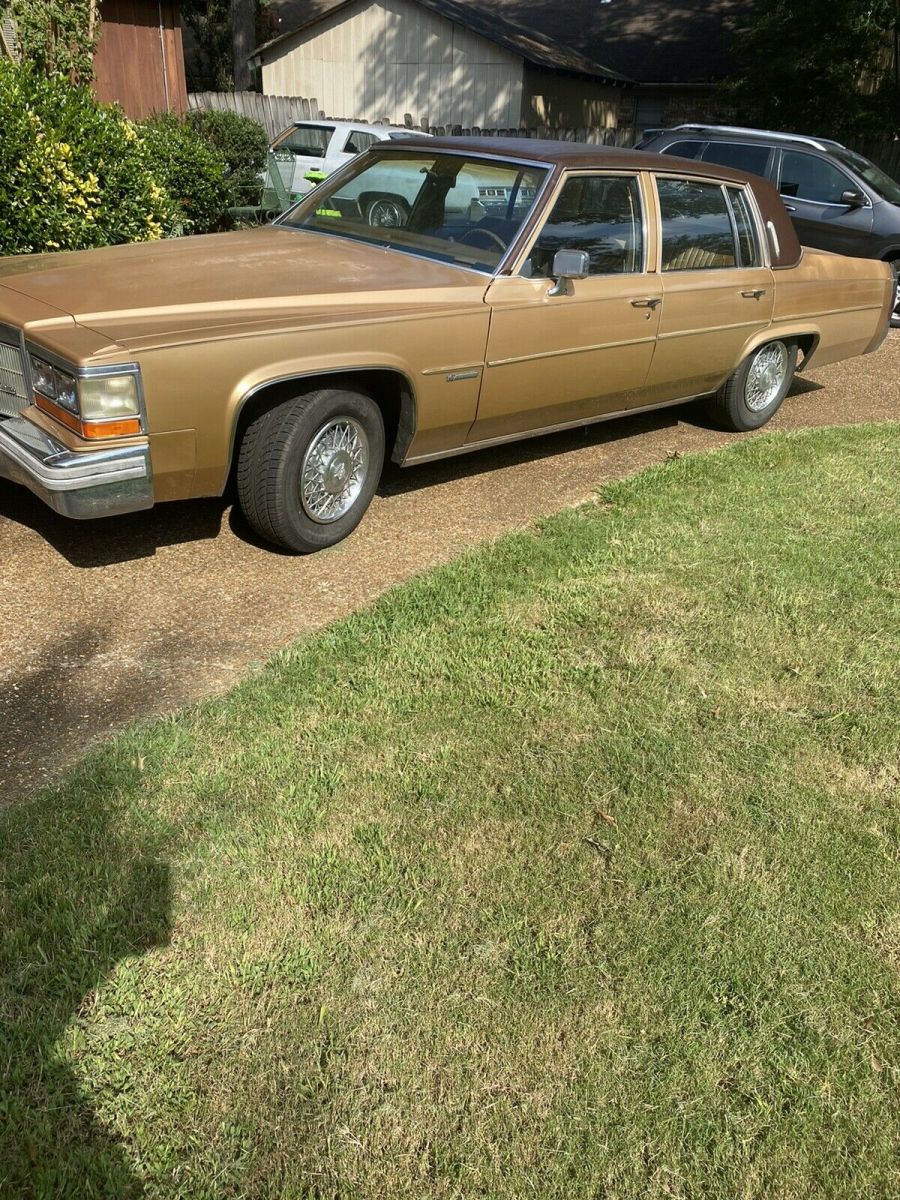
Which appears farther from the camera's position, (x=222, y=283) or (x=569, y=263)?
(x=569, y=263)

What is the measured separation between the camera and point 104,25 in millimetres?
12484

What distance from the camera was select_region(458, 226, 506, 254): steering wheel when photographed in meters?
5.25

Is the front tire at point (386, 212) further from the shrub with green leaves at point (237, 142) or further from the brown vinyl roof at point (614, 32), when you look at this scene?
the brown vinyl roof at point (614, 32)

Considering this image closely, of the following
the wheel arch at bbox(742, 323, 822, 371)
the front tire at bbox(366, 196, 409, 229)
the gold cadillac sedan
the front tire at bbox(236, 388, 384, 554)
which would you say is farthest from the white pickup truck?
the front tire at bbox(236, 388, 384, 554)

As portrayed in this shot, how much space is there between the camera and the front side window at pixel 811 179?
38.1ft

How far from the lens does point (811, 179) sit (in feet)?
38.6

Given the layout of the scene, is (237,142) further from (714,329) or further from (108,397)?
(108,397)

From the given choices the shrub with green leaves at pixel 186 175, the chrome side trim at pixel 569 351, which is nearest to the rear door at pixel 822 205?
the shrub with green leaves at pixel 186 175

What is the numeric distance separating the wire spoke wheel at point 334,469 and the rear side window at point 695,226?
2.35 meters

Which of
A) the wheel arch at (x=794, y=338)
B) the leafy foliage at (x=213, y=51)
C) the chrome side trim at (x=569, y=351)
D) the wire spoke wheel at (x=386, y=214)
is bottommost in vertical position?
the leafy foliage at (x=213, y=51)

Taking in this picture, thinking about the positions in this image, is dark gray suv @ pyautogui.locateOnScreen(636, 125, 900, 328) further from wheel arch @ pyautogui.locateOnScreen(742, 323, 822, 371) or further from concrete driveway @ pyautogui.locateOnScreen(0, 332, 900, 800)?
concrete driveway @ pyautogui.locateOnScreen(0, 332, 900, 800)

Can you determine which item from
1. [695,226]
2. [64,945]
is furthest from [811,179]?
[64,945]

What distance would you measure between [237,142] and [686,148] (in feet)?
19.8

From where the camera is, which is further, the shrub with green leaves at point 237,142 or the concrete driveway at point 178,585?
the shrub with green leaves at point 237,142
